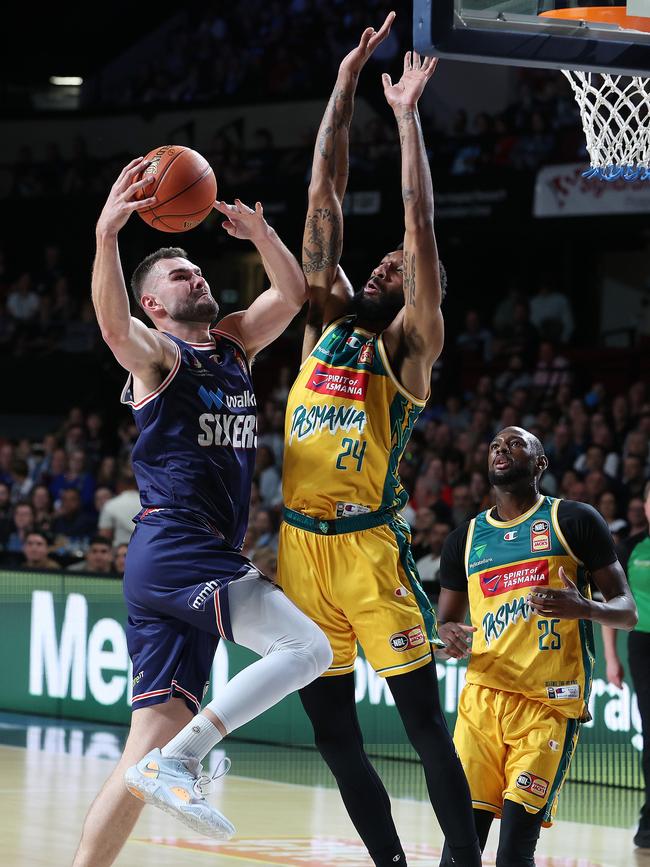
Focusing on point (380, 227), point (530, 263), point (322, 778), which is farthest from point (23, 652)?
point (530, 263)

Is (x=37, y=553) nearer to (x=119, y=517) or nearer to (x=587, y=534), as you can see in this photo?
(x=119, y=517)

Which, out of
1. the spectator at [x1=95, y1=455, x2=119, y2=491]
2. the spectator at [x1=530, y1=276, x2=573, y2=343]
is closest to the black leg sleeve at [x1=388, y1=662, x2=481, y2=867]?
the spectator at [x1=95, y1=455, x2=119, y2=491]

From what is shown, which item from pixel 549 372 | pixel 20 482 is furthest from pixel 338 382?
pixel 20 482

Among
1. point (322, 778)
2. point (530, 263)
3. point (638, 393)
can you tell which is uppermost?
point (530, 263)

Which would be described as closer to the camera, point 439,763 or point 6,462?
point 439,763

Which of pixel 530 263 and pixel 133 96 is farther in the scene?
pixel 133 96

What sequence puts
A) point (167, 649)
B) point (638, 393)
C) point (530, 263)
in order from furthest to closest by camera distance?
point (530, 263) < point (638, 393) < point (167, 649)

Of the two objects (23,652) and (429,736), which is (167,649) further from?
(23,652)

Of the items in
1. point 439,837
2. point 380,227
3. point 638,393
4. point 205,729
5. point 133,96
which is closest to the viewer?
point 205,729

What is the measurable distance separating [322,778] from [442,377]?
27.7 feet

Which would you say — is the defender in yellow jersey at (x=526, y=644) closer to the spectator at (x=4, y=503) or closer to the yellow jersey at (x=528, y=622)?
the yellow jersey at (x=528, y=622)

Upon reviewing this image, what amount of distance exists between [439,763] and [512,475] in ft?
4.03

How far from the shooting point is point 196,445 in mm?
5211

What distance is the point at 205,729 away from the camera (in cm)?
481
